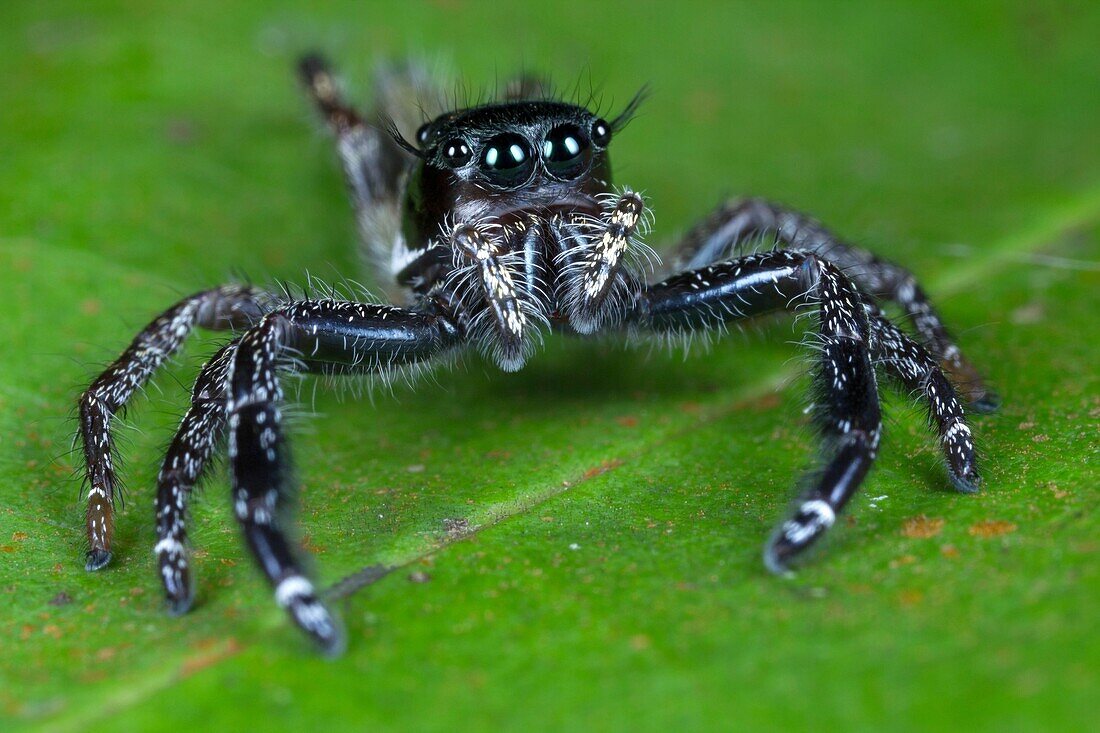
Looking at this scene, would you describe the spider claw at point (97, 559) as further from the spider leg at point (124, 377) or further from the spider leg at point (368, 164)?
the spider leg at point (368, 164)

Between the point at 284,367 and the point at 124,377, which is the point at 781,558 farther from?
the point at 124,377

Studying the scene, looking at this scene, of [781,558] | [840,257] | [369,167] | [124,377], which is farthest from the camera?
[369,167]

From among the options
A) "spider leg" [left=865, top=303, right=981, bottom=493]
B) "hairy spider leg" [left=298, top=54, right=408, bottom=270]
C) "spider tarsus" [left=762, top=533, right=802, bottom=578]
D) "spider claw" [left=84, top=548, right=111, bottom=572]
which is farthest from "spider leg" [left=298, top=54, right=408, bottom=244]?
"spider tarsus" [left=762, top=533, right=802, bottom=578]

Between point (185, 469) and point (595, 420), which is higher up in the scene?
point (595, 420)

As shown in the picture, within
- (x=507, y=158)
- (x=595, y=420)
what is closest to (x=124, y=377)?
(x=507, y=158)

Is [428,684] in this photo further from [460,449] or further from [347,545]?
[460,449]

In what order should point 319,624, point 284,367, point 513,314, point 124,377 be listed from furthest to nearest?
point 124,377
point 513,314
point 284,367
point 319,624

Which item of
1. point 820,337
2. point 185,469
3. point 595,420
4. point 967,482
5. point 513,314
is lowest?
point 185,469
